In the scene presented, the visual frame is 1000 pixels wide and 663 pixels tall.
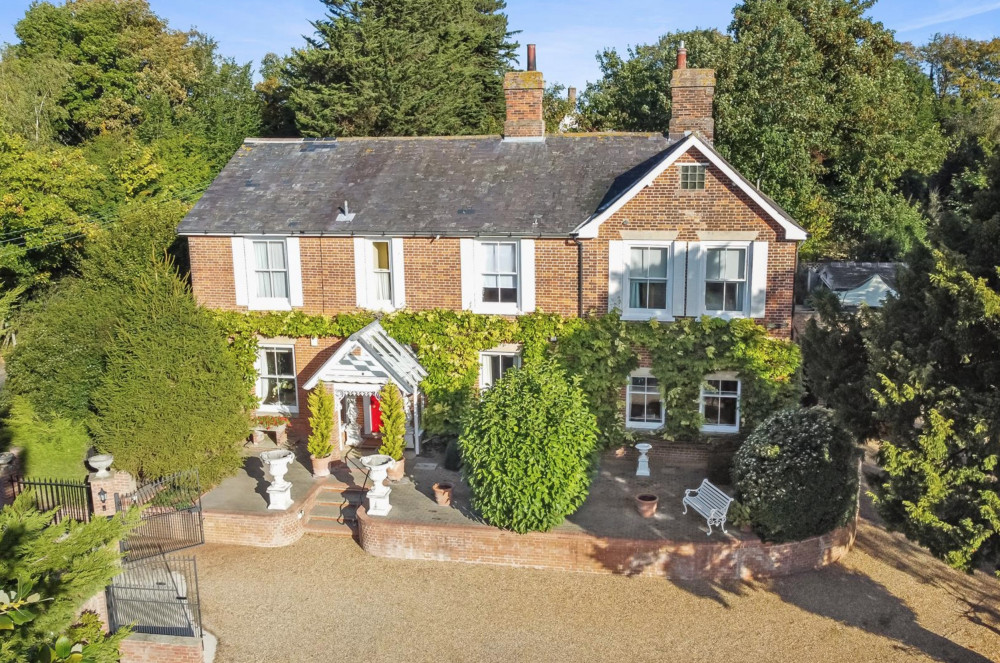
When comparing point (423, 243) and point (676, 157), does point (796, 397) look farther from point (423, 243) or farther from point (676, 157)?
point (423, 243)

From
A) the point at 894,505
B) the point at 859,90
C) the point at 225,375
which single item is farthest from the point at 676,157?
the point at 859,90

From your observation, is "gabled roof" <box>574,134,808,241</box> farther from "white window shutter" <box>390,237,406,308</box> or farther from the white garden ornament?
the white garden ornament

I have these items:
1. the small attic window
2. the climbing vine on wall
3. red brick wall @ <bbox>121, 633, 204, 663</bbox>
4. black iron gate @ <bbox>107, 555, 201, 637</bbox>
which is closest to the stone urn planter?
the climbing vine on wall

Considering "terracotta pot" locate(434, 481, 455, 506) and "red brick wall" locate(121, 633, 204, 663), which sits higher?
"terracotta pot" locate(434, 481, 455, 506)

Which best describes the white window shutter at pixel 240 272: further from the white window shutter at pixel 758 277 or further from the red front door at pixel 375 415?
the white window shutter at pixel 758 277

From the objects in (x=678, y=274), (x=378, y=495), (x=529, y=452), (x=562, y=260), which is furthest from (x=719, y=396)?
(x=378, y=495)

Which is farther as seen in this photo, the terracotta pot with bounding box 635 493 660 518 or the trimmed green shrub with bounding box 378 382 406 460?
the trimmed green shrub with bounding box 378 382 406 460
